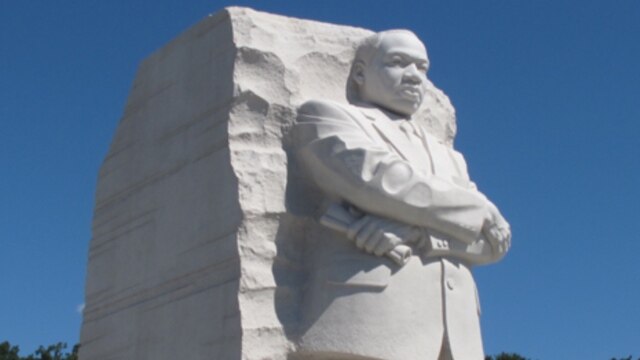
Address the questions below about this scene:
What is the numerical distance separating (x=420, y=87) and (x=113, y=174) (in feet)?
7.71

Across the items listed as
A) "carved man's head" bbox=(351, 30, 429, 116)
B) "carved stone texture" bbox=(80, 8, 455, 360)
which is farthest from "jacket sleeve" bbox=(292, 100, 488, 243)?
"carved man's head" bbox=(351, 30, 429, 116)

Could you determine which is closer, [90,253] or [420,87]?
[420,87]

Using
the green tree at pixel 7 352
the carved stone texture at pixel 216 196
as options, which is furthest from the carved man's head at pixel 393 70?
the green tree at pixel 7 352

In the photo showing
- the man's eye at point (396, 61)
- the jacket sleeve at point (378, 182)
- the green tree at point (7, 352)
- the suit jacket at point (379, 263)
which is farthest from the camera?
the green tree at point (7, 352)

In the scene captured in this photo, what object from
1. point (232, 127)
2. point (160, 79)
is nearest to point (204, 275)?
point (232, 127)

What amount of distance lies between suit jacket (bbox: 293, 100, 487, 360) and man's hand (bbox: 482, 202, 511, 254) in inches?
5.4

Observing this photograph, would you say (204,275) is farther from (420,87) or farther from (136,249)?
(420,87)

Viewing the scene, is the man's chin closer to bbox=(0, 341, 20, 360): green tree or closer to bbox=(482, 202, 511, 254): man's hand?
bbox=(482, 202, 511, 254): man's hand

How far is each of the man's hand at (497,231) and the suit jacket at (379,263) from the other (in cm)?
14

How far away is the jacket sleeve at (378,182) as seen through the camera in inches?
249

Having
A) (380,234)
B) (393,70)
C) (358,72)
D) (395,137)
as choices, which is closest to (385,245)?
(380,234)

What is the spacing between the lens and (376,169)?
6.34 m

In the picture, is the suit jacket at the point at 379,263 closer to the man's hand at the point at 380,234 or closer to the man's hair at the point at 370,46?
the man's hand at the point at 380,234

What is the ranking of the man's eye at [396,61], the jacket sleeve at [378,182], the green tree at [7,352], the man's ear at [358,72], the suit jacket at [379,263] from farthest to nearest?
the green tree at [7,352] < the man's ear at [358,72] < the man's eye at [396,61] < the jacket sleeve at [378,182] < the suit jacket at [379,263]
